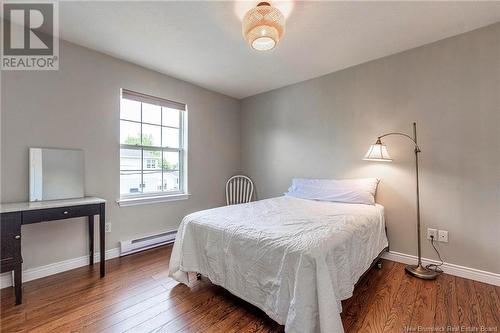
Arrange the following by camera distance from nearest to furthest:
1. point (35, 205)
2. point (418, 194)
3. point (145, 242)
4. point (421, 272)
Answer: point (35, 205) → point (421, 272) → point (418, 194) → point (145, 242)

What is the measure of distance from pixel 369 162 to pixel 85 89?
11.2 feet

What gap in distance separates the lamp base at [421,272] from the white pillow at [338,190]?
0.73 meters

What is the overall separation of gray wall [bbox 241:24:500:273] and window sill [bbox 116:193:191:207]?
187 centimetres

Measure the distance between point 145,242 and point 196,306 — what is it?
1487 mm

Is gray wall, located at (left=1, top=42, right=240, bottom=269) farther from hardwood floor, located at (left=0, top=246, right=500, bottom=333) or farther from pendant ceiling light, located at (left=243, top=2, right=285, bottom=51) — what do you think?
pendant ceiling light, located at (left=243, top=2, right=285, bottom=51)

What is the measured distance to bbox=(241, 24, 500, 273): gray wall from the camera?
2.07 meters

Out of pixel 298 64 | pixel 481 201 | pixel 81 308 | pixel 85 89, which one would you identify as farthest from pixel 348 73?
pixel 81 308

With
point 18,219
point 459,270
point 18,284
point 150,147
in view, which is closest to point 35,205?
point 18,219

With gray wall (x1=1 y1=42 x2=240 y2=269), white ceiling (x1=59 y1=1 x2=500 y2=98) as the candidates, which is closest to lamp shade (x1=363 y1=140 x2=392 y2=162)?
white ceiling (x1=59 y1=1 x2=500 y2=98)

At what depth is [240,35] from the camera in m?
2.20

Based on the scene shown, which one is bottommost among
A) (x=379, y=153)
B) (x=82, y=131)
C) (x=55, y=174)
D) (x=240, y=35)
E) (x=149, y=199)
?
(x=149, y=199)

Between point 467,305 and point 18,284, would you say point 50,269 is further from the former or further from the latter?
point 467,305

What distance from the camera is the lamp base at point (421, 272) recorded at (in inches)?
82.9

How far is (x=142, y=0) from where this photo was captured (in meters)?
1.75
